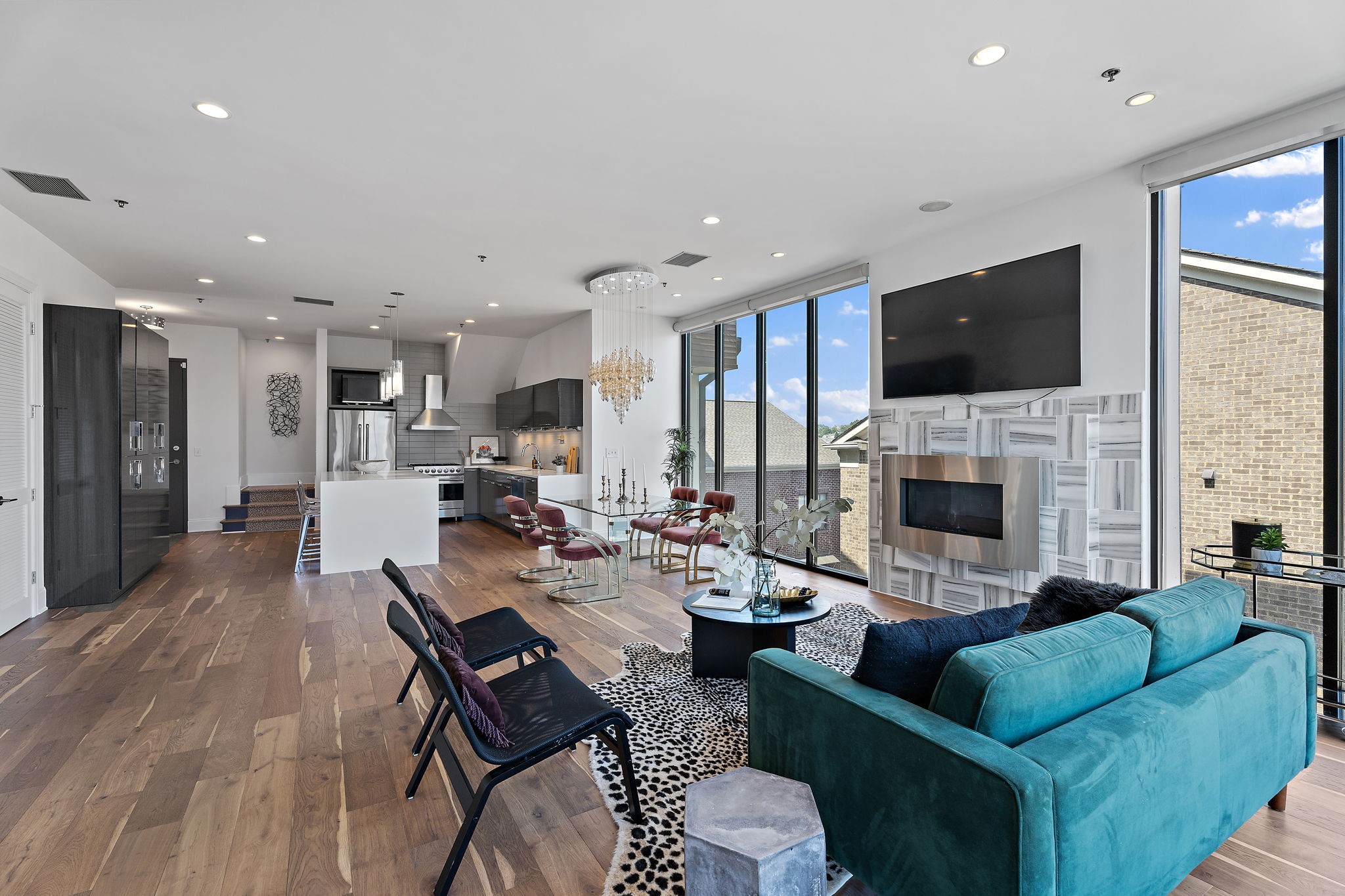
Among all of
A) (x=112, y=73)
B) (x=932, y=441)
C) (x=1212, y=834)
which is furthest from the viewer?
(x=932, y=441)

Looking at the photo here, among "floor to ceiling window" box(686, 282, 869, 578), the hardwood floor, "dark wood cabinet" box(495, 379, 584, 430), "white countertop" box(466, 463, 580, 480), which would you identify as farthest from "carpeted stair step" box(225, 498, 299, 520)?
"floor to ceiling window" box(686, 282, 869, 578)

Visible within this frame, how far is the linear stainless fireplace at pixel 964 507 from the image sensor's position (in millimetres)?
4133

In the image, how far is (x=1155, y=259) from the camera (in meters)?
3.70

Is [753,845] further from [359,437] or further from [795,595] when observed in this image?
[359,437]

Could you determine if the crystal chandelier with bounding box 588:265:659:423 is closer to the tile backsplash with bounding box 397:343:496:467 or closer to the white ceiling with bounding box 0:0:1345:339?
the white ceiling with bounding box 0:0:1345:339

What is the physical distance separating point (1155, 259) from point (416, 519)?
681cm

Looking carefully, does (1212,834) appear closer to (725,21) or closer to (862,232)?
(725,21)

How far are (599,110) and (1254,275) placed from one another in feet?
11.8

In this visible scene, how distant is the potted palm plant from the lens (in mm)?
7965

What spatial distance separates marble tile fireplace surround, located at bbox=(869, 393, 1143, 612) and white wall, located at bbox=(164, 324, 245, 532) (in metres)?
9.32

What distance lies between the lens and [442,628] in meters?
2.51

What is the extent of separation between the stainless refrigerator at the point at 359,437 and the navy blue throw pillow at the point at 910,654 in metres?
9.17

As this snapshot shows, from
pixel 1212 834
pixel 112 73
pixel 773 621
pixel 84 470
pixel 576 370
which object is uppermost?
pixel 112 73

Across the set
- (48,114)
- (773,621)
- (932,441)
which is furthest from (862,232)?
(48,114)
